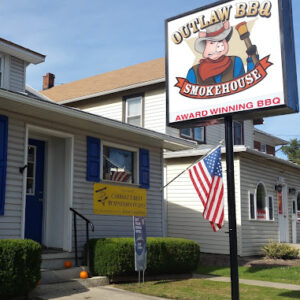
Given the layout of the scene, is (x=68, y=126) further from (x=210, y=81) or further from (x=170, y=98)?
(x=210, y=81)

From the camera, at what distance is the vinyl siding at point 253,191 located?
15086mm

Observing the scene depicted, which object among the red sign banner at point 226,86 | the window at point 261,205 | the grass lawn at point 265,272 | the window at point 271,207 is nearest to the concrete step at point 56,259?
the grass lawn at point 265,272

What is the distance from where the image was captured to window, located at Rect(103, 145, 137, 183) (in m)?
11.9

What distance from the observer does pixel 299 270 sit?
12344 mm

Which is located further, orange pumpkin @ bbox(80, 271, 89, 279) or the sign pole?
orange pumpkin @ bbox(80, 271, 89, 279)

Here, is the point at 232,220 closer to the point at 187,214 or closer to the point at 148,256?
the point at 148,256

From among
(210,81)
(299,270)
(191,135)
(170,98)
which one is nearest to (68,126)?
(170,98)

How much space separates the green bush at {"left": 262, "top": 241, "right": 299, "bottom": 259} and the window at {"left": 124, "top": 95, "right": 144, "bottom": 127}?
726 cm

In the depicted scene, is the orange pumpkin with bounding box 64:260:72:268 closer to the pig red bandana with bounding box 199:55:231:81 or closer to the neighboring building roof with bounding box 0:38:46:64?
the pig red bandana with bounding box 199:55:231:81

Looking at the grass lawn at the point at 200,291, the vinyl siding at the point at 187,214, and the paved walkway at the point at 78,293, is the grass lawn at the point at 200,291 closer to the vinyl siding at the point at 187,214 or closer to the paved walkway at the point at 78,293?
the paved walkway at the point at 78,293

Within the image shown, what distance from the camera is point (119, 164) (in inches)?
478

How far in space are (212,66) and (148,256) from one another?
4.86 metres

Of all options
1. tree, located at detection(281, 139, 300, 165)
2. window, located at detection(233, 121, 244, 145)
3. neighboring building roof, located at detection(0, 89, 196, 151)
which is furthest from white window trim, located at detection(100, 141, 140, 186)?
tree, located at detection(281, 139, 300, 165)

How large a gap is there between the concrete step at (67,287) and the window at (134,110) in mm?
10089
